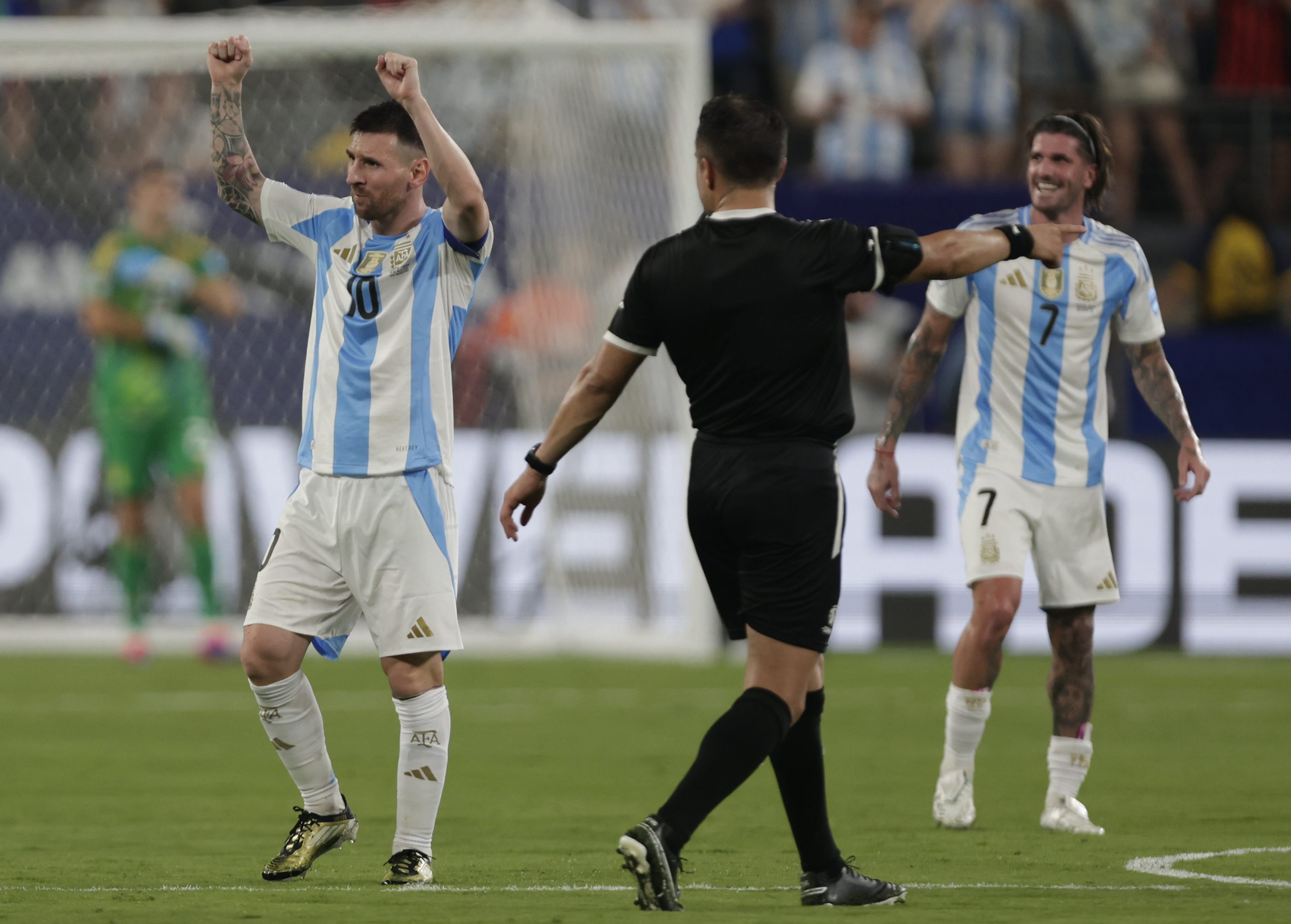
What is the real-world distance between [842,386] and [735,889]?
4.35ft

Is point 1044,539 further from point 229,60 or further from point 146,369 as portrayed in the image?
point 146,369

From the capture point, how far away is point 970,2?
1555 cm

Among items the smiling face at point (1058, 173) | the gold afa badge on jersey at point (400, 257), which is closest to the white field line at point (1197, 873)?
the smiling face at point (1058, 173)

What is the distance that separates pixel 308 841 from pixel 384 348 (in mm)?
1320

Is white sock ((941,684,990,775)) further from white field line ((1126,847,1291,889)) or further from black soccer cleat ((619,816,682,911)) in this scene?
black soccer cleat ((619,816,682,911))

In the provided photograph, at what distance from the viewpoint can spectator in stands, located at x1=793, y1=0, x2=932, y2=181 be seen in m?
15.0

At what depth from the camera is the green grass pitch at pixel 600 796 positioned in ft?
16.0

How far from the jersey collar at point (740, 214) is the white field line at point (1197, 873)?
210 cm

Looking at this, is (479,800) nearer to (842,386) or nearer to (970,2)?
(842,386)

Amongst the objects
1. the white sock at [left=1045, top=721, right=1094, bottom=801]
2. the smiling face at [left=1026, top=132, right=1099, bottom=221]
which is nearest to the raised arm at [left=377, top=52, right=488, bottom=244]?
the smiling face at [left=1026, top=132, right=1099, bottom=221]

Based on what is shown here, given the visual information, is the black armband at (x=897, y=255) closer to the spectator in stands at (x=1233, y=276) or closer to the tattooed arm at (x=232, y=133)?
the tattooed arm at (x=232, y=133)

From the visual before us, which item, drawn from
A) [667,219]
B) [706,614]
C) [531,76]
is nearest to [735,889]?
[706,614]

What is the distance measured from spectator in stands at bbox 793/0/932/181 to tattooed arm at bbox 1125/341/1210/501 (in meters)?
8.41

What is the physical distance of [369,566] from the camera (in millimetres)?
5262
